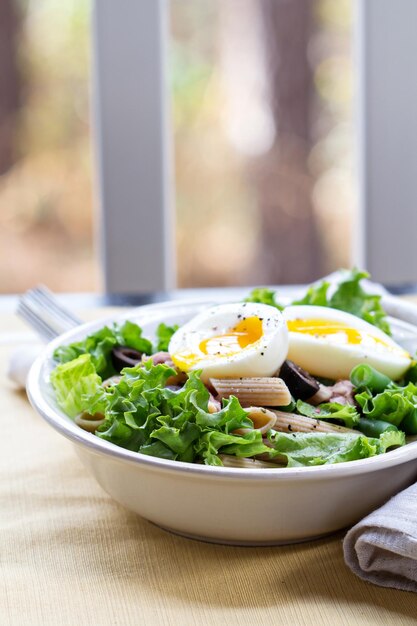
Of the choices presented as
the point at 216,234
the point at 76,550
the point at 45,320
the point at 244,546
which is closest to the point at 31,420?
the point at 45,320

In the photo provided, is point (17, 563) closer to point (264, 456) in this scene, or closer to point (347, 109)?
point (264, 456)

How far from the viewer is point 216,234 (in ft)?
23.9

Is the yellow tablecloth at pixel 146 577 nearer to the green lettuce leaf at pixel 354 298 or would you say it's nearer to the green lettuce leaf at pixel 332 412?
the green lettuce leaf at pixel 332 412

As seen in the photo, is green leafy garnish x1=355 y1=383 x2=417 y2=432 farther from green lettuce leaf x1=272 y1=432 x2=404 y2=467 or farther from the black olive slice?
the black olive slice

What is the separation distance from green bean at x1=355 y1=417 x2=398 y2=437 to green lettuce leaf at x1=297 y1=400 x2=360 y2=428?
0.01 m

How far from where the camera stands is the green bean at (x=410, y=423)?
1382 mm

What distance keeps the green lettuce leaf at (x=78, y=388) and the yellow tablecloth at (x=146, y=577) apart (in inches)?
6.7

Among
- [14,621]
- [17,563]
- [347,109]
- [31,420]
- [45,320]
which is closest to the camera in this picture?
[14,621]

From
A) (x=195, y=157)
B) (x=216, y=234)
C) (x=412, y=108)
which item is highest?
(x=412, y=108)

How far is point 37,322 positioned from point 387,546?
113 cm

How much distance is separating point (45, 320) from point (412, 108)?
2757mm

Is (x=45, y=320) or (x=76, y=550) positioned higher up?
(x=45, y=320)

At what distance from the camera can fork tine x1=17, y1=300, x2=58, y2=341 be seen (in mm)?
1961

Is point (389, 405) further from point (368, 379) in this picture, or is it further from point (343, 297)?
point (343, 297)
